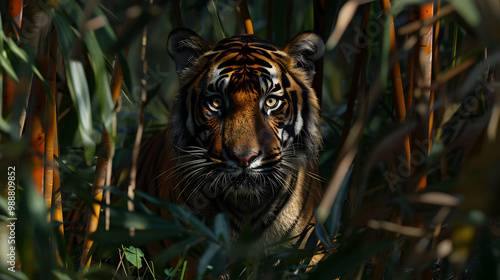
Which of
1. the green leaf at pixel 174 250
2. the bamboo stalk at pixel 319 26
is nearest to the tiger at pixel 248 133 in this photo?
the bamboo stalk at pixel 319 26

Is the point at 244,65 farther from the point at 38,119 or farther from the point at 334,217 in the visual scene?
the point at 334,217

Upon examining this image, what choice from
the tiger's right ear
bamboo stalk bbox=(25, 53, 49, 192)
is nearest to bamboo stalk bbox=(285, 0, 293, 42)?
the tiger's right ear

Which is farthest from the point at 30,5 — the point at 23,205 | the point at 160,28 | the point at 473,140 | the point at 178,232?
the point at 160,28

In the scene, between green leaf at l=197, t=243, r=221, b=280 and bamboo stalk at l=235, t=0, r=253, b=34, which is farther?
bamboo stalk at l=235, t=0, r=253, b=34

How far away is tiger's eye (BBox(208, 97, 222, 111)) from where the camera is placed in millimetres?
1718

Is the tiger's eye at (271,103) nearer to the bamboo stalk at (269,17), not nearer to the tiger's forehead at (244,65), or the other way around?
the tiger's forehead at (244,65)

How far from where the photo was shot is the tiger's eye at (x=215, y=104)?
172cm

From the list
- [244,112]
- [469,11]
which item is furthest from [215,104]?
[469,11]

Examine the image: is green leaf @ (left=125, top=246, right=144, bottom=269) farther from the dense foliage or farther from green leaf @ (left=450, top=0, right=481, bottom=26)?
green leaf @ (left=450, top=0, right=481, bottom=26)

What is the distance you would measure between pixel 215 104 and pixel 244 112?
0.12 metres

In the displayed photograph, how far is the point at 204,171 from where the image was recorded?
1.70m

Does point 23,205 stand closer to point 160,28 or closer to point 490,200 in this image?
point 490,200

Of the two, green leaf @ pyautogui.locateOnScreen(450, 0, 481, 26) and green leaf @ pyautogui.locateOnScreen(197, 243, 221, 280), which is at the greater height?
green leaf @ pyautogui.locateOnScreen(450, 0, 481, 26)

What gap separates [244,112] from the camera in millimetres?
1644
